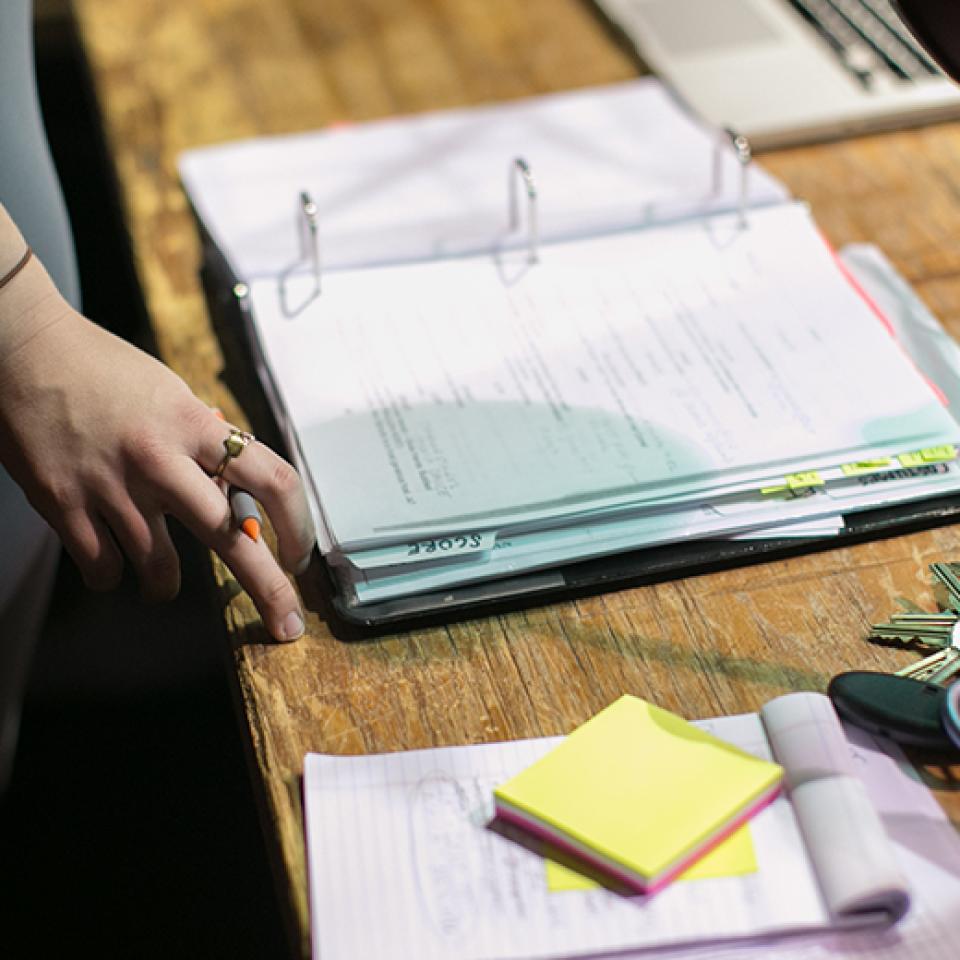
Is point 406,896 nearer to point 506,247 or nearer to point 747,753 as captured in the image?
point 747,753

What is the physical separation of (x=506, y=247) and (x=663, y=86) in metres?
A: 0.36

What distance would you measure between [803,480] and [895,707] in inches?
7.2

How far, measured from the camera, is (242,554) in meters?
0.72

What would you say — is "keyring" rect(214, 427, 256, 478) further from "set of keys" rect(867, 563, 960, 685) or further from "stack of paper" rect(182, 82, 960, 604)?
"set of keys" rect(867, 563, 960, 685)

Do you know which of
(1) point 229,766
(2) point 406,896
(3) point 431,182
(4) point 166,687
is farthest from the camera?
(4) point 166,687

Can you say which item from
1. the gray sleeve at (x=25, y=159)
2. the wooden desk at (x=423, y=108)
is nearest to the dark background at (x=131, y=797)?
the wooden desk at (x=423, y=108)

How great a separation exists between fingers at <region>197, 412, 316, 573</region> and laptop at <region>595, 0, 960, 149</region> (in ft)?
2.11

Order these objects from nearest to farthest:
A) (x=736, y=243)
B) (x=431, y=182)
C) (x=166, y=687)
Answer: (x=736, y=243) < (x=431, y=182) < (x=166, y=687)

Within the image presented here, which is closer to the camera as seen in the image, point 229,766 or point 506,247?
point 506,247

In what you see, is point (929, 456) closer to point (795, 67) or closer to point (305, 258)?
point (305, 258)

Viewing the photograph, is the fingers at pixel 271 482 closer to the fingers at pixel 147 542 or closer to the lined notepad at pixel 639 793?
the fingers at pixel 147 542

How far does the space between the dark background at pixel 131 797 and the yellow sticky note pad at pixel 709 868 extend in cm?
73

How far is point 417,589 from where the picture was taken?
0.73 m

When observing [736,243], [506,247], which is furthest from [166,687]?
[736,243]
